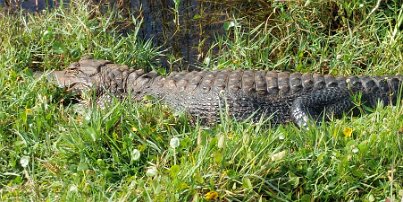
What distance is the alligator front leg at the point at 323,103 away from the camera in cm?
545

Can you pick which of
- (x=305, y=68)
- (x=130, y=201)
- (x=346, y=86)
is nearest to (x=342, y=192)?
(x=130, y=201)

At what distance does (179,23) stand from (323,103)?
1.72 metres

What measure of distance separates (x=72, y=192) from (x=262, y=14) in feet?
10.0

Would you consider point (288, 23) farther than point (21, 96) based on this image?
Yes

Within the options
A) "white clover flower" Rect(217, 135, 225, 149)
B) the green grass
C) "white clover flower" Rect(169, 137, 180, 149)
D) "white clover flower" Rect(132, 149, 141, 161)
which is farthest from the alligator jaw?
"white clover flower" Rect(217, 135, 225, 149)

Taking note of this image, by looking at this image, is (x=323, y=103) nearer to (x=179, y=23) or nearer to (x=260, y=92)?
(x=260, y=92)

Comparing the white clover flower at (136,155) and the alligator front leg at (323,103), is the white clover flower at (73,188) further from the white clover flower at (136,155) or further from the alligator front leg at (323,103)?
the alligator front leg at (323,103)

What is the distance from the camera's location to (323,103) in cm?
555

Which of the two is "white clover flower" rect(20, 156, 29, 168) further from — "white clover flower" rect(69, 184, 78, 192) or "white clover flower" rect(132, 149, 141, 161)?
"white clover flower" rect(132, 149, 141, 161)

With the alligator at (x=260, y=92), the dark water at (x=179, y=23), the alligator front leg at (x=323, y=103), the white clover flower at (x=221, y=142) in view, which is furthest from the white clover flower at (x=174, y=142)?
the dark water at (x=179, y=23)

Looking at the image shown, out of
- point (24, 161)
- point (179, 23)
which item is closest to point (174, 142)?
point (24, 161)

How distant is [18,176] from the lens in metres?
4.39

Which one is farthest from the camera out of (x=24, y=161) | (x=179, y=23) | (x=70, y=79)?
(x=179, y=23)

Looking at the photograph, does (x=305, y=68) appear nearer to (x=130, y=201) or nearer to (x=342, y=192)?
(x=342, y=192)
